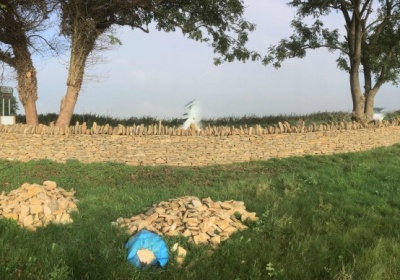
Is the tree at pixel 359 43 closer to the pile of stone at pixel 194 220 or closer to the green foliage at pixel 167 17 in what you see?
the green foliage at pixel 167 17

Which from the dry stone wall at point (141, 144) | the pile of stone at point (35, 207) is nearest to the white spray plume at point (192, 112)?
the dry stone wall at point (141, 144)

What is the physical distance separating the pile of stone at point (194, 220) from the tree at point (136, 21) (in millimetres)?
10369

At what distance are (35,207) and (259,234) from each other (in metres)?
3.69

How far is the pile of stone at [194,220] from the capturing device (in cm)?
604

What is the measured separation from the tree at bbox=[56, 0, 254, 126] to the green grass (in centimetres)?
590

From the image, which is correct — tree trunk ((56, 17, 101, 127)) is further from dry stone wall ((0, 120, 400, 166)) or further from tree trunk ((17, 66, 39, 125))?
dry stone wall ((0, 120, 400, 166))

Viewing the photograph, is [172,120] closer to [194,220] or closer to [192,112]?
[192,112]

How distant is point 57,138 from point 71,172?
6.73ft

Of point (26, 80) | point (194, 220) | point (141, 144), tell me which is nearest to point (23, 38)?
point (26, 80)

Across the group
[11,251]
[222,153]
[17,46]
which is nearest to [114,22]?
[17,46]

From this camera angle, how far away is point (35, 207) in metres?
7.03

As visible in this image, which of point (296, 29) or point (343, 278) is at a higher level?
point (296, 29)

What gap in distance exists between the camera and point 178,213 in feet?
21.6

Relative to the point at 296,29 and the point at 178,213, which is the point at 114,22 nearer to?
the point at 296,29
